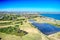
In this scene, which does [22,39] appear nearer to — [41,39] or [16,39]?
[16,39]

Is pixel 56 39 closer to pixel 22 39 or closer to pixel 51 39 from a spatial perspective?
pixel 51 39

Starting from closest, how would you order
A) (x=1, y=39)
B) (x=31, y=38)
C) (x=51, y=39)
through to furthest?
1. (x=1, y=39)
2. (x=31, y=38)
3. (x=51, y=39)

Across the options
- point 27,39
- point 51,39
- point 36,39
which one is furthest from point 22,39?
point 51,39

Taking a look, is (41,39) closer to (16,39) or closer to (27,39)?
(27,39)

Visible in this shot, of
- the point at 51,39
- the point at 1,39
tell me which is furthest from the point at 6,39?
the point at 51,39

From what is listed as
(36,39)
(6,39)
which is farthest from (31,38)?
(6,39)

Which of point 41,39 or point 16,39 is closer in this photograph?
point 16,39

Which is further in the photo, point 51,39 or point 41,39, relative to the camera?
point 51,39

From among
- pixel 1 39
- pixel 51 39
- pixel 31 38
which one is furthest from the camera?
pixel 51 39

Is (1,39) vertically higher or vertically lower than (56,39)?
higher
